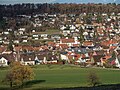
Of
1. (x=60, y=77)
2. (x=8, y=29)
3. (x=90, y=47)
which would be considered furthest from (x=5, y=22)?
(x=60, y=77)

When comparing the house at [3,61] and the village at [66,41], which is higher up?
the village at [66,41]

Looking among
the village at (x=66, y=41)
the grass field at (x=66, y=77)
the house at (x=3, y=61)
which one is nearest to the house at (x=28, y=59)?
the village at (x=66, y=41)

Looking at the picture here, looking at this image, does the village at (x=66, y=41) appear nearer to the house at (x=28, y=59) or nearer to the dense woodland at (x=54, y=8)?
the house at (x=28, y=59)

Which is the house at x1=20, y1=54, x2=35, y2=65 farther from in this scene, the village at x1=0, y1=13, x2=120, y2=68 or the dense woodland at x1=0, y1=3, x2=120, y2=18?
the dense woodland at x1=0, y1=3, x2=120, y2=18

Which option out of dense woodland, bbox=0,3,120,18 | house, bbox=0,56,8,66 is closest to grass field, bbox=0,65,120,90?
house, bbox=0,56,8,66

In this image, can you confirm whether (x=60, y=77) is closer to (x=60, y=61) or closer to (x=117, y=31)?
(x=60, y=61)

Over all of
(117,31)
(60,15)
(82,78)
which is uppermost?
(60,15)

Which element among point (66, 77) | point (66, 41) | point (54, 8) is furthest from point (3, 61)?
point (54, 8)
